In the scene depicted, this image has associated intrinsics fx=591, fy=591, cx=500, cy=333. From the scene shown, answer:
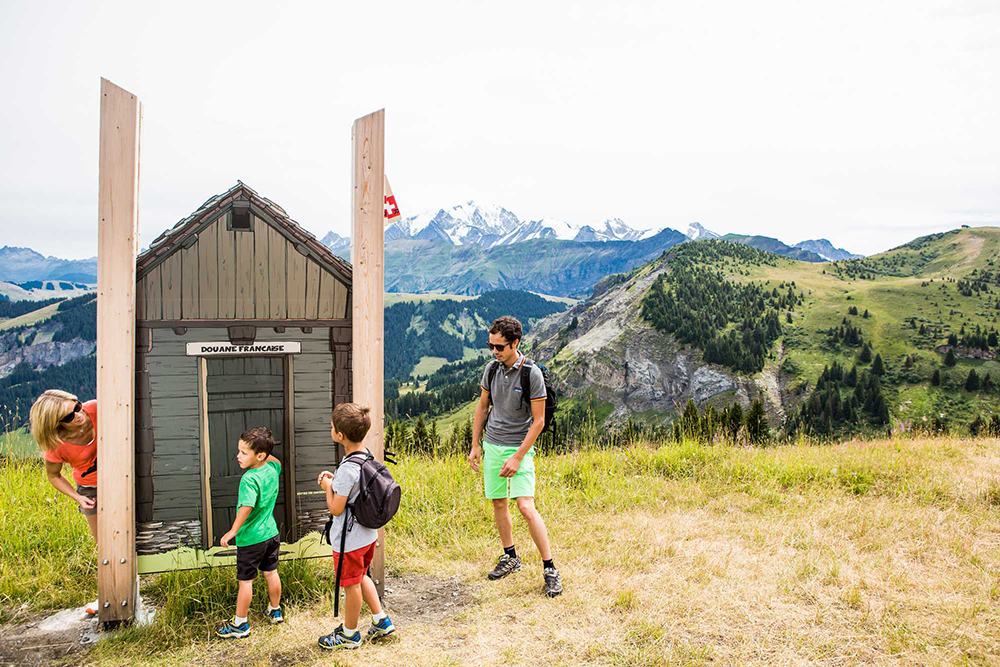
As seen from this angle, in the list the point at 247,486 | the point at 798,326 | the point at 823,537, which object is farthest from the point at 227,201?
the point at 798,326

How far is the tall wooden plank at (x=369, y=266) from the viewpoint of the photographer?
207 inches

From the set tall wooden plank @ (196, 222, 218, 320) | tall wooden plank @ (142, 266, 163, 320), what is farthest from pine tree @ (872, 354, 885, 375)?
tall wooden plank @ (142, 266, 163, 320)

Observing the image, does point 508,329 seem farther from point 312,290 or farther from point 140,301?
point 140,301

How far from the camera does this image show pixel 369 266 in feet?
17.4

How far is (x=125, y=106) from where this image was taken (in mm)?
4758

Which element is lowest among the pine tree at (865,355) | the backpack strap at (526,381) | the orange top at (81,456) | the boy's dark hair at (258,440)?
the pine tree at (865,355)

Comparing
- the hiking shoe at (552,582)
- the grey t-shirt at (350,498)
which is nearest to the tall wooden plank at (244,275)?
the grey t-shirt at (350,498)

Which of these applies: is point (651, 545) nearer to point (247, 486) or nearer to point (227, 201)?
point (247, 486)

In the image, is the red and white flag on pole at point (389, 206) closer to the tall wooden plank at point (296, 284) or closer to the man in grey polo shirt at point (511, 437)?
the tall wooden plank at point (296, 284)

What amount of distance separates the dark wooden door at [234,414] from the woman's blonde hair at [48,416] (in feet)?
3.45

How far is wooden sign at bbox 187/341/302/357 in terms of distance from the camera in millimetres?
5062

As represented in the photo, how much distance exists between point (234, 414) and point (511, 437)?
246cm

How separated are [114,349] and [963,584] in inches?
289

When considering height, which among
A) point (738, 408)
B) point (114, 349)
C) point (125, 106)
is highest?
point (125, 106)
